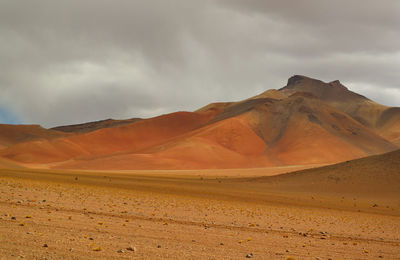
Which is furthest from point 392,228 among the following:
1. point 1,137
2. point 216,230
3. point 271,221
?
point 1,137

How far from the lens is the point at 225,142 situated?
14650cm

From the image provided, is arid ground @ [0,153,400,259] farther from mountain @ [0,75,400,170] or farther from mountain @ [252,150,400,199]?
mountain @ [0,75,400,170]

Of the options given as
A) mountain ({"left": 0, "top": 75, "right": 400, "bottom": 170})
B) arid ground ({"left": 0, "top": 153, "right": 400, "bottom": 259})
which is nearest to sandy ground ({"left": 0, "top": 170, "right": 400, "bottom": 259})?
arid ground ({"left": 0, "top": 153, "right": 400, "bottom": 259})

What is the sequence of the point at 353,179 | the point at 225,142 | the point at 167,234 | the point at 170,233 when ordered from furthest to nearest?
the point at 225,142 < the point at 353,179 < the point at 170,233 < the point at 167,234

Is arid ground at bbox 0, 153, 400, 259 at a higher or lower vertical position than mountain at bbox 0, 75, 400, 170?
lower

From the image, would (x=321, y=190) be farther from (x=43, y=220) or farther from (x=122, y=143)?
(x=122, y=143)

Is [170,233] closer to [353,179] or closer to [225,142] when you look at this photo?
[353,179]

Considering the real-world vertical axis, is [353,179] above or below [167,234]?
above

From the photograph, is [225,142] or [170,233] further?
[225,142]

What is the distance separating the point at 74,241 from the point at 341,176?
136 feet

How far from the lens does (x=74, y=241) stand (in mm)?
9969

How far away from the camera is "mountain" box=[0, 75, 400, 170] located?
414 feet

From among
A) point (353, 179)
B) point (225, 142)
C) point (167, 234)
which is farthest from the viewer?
point (225, 142)

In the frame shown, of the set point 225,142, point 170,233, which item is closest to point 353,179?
point 170,233
